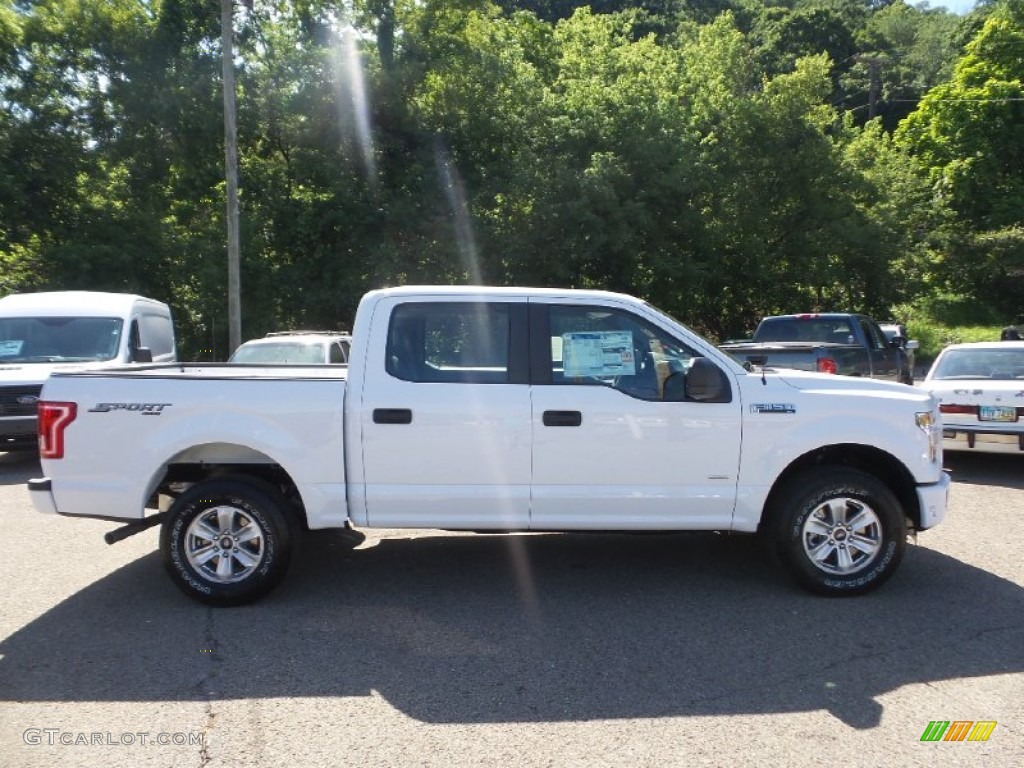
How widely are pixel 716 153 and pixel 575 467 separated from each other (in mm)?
23928

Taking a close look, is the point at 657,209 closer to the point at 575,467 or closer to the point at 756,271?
the point at 756,271

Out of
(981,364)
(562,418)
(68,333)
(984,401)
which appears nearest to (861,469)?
(562,418)

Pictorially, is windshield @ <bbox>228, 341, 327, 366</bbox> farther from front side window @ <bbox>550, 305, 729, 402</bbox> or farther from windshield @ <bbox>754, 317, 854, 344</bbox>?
front side window @ <bbox>550, 305, 729, 402</bbox>

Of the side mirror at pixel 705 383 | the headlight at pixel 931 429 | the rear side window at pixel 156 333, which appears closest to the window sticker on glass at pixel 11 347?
the rear side window at pixel 156 333

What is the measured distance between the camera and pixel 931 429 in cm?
589

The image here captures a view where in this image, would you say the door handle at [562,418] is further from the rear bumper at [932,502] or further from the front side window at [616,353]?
the rear bumper at [932,502]

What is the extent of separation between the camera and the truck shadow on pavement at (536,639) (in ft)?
14.7

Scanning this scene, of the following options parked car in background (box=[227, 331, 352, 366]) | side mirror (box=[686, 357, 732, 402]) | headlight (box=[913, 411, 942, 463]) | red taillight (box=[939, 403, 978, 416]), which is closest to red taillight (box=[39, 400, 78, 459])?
side mirror (box=[686, 357, 732, 402])

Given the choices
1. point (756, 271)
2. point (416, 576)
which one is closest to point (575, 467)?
point (416, 576)

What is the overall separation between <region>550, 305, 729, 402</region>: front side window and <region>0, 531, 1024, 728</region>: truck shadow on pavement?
4.68 ft

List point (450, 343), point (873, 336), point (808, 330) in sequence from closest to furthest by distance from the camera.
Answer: point (450, 343) → point (808, 330) → point (873, 336)

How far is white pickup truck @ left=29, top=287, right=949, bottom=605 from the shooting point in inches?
225

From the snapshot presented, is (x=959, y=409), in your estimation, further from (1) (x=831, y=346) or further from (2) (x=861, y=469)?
(2) (x=861, y=469)

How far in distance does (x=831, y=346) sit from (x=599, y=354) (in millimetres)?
6777
